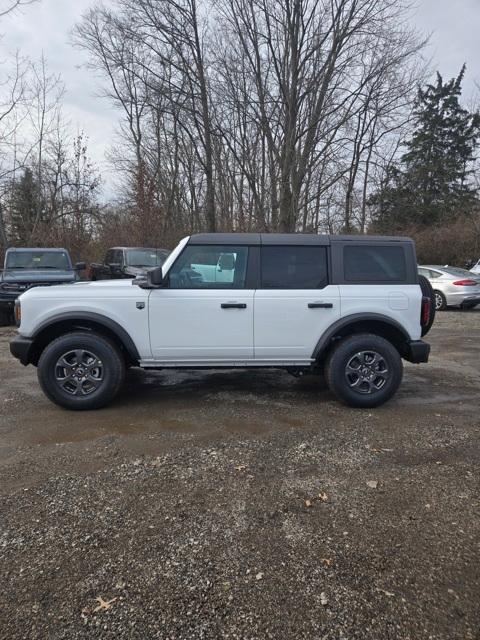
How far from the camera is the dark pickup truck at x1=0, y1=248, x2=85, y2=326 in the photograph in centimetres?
969

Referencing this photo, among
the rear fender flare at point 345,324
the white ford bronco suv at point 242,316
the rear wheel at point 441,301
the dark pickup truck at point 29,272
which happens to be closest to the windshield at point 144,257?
the dark pickup truck at point 29,272

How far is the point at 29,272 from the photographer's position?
10414 mm

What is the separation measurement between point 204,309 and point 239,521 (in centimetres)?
229

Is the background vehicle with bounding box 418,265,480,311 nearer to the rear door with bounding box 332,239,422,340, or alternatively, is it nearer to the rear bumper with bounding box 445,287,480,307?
the rear bumper with bounding box 445,287,480,307

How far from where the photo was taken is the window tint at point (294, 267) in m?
4.55

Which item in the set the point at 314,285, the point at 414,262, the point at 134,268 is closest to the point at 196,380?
the point at 314,285

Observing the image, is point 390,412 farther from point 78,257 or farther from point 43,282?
point 78,257

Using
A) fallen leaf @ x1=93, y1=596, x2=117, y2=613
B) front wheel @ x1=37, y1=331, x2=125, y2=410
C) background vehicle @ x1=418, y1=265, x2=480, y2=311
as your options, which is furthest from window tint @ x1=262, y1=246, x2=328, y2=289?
background vehicle @ x1=418, y1=265, x2=480, y2=311

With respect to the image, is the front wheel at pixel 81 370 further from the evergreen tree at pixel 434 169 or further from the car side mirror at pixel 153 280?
the evergreen tree at pixel 434 169

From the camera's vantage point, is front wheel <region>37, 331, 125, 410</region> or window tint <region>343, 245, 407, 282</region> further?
window tint <region>343, 245, 407, 282</region>

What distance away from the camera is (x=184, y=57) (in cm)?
1750

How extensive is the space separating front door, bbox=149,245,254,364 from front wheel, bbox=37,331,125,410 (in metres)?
0.48

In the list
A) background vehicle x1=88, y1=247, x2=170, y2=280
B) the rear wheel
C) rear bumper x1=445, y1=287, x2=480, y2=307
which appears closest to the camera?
background vehicle x1=88, y1=247, x2=170, y2=280

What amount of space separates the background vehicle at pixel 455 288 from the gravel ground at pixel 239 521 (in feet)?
30.7
